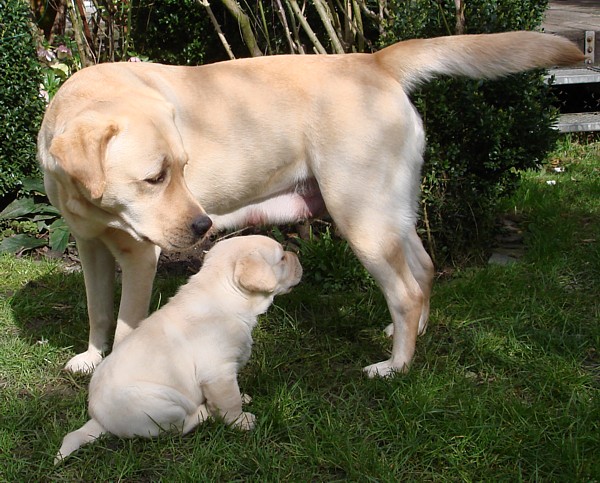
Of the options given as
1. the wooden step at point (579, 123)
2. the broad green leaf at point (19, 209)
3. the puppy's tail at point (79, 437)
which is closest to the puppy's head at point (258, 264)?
the puppy's tail at point (79, 437)

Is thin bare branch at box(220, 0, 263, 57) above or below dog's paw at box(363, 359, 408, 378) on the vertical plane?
above

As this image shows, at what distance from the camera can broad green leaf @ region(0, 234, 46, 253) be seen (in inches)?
205

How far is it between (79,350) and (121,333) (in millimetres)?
521

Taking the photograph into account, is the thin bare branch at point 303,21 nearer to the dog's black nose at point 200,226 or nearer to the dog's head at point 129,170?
the dog's head at point 129,170

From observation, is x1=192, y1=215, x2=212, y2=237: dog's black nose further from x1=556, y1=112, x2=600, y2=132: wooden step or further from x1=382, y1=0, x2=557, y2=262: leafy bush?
x1=556, y1=112, x2=600, y2=132: wooden step

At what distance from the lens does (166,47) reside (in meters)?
6.02

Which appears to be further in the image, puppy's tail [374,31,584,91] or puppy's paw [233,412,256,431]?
puppy's tail [374,31,584,91]

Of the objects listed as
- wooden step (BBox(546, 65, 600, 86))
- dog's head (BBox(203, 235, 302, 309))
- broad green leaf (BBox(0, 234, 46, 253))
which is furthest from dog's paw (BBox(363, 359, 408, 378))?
wooden step (BBox(546, 65, 600, 86))

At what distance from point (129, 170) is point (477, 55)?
1.61 meters

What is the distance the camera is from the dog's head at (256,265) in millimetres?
2959

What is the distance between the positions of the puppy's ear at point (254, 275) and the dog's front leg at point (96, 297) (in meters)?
0.96

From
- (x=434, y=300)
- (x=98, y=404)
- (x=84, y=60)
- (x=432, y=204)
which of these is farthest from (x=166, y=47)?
(x=98, y=404)

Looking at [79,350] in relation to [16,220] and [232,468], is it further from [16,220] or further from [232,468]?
[16,220]

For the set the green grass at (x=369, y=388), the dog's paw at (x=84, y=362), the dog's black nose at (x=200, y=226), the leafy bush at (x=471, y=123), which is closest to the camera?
the green grass at (x=369, y=388)
